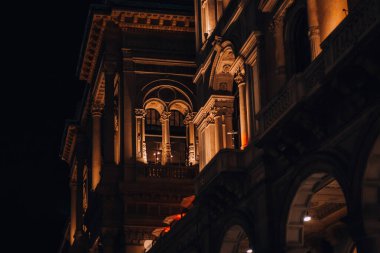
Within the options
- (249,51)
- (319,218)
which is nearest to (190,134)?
(249,51)

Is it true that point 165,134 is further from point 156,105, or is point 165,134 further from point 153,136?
point 156,105

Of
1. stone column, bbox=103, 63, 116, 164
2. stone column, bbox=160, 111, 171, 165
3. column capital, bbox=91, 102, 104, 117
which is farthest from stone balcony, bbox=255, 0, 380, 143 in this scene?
column capital, bbox=91, 102, 104, 117

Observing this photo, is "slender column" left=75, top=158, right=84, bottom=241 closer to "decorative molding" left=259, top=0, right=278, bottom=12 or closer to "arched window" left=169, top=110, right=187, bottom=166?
"arched window" left=169, top=110, right=187, bottom=166

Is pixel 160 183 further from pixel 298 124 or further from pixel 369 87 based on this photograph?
pixel 369 87

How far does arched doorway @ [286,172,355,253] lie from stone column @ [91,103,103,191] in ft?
93.2

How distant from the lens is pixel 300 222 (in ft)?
102

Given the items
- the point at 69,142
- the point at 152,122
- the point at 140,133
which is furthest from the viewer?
the point at 69,142

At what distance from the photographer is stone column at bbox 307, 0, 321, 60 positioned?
3101 cm

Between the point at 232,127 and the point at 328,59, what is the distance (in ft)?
57.8

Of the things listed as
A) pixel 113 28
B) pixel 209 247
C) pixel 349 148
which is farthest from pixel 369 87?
pixel 113 28

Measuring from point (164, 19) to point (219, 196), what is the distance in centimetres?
2386

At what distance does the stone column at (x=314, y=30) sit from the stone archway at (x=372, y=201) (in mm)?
6732

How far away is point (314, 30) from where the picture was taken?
3116 cm

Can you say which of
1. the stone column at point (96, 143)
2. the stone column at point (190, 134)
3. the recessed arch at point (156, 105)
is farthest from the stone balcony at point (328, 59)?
the stone column at point (96, 143)
